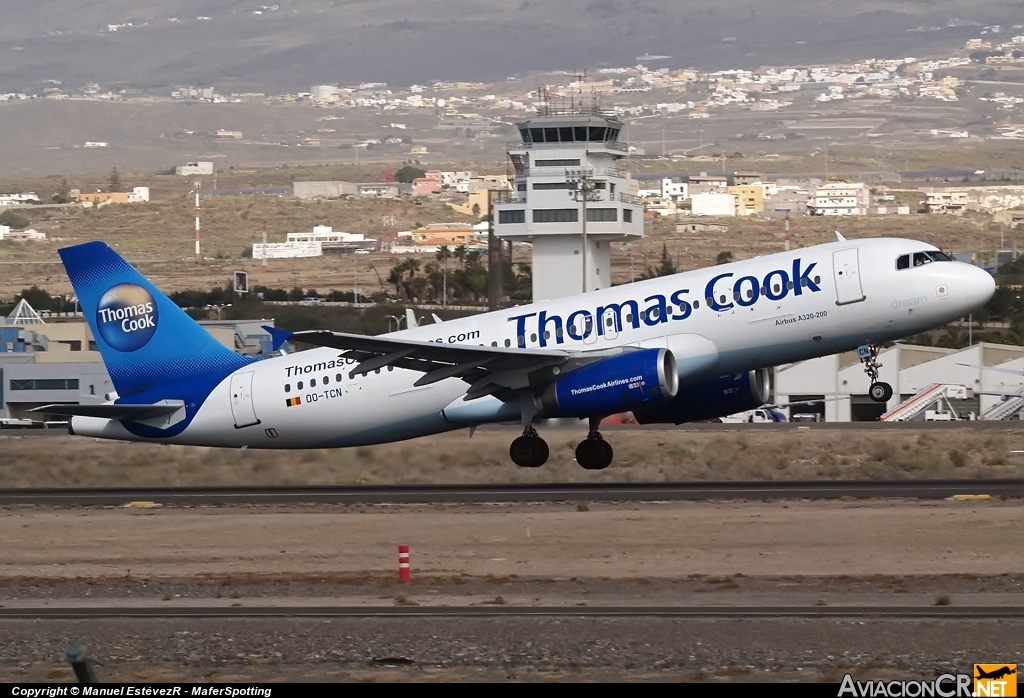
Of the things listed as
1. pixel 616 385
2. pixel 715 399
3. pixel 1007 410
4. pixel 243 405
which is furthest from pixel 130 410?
pixel 1007 410

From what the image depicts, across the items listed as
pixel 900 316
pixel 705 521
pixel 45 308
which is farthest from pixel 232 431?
pixel 45 308

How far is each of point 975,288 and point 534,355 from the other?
901 centimetres

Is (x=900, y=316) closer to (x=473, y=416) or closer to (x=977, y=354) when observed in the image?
(x=473, y=416)

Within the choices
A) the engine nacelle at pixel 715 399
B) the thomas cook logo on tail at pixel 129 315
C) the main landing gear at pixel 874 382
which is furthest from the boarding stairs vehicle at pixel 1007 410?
the thomas cook logo on tail at pixel 129 315

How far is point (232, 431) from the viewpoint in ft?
116

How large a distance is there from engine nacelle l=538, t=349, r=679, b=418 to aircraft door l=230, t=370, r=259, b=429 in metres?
7.14

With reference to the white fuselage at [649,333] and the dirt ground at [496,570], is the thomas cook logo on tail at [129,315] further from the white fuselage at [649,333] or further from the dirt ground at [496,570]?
the dirt ground at [496,570]

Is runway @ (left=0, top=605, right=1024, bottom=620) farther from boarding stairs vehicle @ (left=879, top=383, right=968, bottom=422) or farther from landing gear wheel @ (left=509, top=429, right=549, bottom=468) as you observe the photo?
boarding stairs vehicle @ (left=879, top=383, right=968, bottom=422)

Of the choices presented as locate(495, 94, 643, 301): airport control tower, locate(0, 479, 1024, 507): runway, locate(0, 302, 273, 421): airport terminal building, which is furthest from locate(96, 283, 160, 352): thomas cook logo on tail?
locate(495, 94, 643, 301): airport control tower

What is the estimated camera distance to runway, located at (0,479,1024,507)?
104ft

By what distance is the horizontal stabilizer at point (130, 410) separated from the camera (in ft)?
114

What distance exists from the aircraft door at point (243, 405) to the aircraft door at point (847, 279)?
1339 cm

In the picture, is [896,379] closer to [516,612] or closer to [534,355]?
[534,355]

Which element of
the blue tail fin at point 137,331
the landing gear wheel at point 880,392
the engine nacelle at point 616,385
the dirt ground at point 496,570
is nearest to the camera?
the dirt ground at point 496,570
